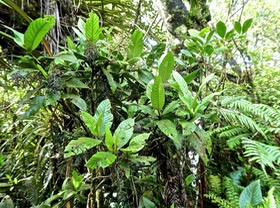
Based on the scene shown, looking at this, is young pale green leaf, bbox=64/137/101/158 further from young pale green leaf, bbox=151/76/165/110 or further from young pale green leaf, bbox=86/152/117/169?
young pale green leaf, bbox=151/76/165/110

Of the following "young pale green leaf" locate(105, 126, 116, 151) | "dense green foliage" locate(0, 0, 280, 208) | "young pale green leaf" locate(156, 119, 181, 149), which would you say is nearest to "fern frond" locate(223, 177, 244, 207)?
"dense green foliage" locate(0, 0, 280, 208)

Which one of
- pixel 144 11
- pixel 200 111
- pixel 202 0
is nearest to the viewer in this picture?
pixel 200 111

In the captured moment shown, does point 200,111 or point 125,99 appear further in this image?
point 125,99

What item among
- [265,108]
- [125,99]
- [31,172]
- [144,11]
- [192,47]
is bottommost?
[31,172]

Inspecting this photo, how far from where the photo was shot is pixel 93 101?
0.64 metres

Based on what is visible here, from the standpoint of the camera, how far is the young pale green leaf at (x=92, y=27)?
55cm

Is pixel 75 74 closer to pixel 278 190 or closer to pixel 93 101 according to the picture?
pixel 93 101

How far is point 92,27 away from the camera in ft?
1.83

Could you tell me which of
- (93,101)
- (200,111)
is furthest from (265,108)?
(93,101)

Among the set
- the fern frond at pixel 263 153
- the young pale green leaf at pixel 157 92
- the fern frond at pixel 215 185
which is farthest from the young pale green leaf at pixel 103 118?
the fern frond at pixel 215 185

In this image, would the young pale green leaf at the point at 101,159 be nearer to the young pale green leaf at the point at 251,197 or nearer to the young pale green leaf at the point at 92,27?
the young pale green leaf at the point at 92,27

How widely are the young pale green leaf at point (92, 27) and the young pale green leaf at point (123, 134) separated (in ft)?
0.76

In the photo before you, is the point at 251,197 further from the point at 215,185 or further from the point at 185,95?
the point at 185,95

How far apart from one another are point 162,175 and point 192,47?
47 cm
